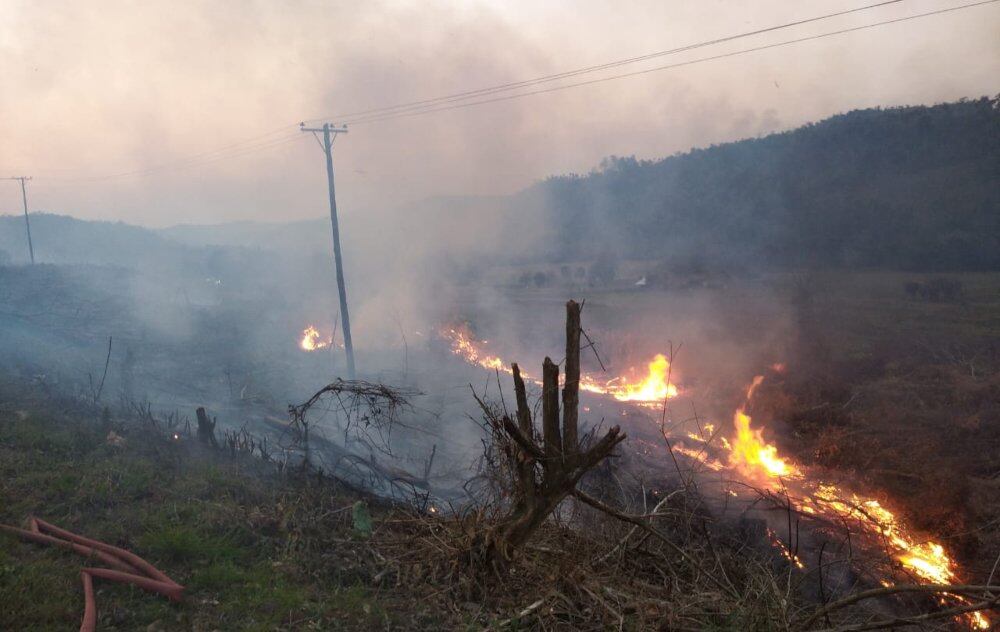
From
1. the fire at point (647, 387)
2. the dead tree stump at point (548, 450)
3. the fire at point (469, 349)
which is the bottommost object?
the fire at point (647, 387)

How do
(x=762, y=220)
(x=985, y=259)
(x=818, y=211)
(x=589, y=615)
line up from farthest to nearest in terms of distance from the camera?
1. (x=762, y=220)
2. (x=818, y=211)
3. (x=985, y=259)
4. (x=589, y=615)

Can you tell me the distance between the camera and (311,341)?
78.3 feet

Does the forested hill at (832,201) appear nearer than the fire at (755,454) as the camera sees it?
No

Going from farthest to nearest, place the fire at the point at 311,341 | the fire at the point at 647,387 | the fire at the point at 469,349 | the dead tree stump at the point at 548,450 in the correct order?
1. the fire at the point at 311,341
2. the fire at the point at 469,349
3. the fire at the point at 647,387
4. the dead tree stump at the point at 548,450

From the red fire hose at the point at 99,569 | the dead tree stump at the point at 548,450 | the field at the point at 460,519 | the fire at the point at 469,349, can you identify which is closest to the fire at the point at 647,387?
the field at the point at 460,519

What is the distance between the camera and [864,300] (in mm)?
23797

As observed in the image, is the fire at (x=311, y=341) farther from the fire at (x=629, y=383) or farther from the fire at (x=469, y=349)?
the fire at (x=629, y=383)

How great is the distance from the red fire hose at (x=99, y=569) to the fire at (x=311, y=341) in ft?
56.8

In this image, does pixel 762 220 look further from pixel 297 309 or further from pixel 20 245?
pixel 20 245

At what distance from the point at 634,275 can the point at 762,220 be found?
9261 millimetres

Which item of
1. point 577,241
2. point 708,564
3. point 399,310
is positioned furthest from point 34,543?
point 577,241

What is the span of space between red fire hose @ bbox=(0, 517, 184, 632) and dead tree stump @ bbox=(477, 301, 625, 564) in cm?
327

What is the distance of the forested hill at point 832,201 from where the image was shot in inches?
1168

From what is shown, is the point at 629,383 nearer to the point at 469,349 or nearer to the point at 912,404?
the point at 469,349
